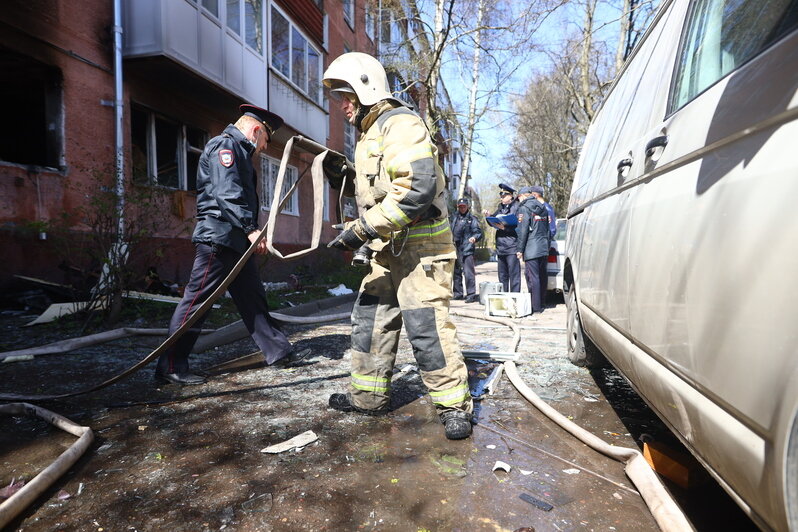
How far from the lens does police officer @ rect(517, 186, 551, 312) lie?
22.6 ft

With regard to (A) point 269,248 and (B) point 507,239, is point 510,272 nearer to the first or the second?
(B) point 507,239

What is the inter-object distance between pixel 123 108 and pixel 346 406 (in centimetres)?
690

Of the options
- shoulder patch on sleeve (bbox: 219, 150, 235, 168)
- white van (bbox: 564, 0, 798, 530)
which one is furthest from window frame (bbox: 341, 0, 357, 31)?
white van (bbox: 564, 0, 798, 530)

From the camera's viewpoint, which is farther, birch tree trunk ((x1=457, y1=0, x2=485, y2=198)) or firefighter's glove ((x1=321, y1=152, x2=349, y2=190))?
birch tree trunk ((x1=457, y1=0, x2=485, y2=198))

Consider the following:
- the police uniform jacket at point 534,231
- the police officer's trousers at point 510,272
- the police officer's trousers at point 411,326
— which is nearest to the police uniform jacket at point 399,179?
the police officer's trousers at point 411,326

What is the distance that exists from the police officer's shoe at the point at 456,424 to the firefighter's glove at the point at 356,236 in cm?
100

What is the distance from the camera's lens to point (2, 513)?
156cm

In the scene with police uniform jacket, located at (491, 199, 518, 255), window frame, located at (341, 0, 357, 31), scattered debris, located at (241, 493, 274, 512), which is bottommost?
scattered debris, located at (241, 493, 274, 512)

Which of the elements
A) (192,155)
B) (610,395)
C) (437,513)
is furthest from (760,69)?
(192,155)

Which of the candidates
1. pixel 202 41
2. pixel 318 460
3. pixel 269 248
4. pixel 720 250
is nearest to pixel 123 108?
pixel 202 41

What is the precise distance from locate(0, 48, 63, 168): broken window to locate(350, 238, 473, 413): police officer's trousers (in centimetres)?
604

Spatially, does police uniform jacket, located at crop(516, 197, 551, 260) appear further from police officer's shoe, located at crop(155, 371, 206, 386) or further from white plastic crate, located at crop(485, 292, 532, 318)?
police officer's shoe, located at crop(155, 371, 206, 386)

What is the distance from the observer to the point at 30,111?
6.95 meters

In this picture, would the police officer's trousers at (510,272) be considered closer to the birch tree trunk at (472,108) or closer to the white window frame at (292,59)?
the white window frame at (292,59)
